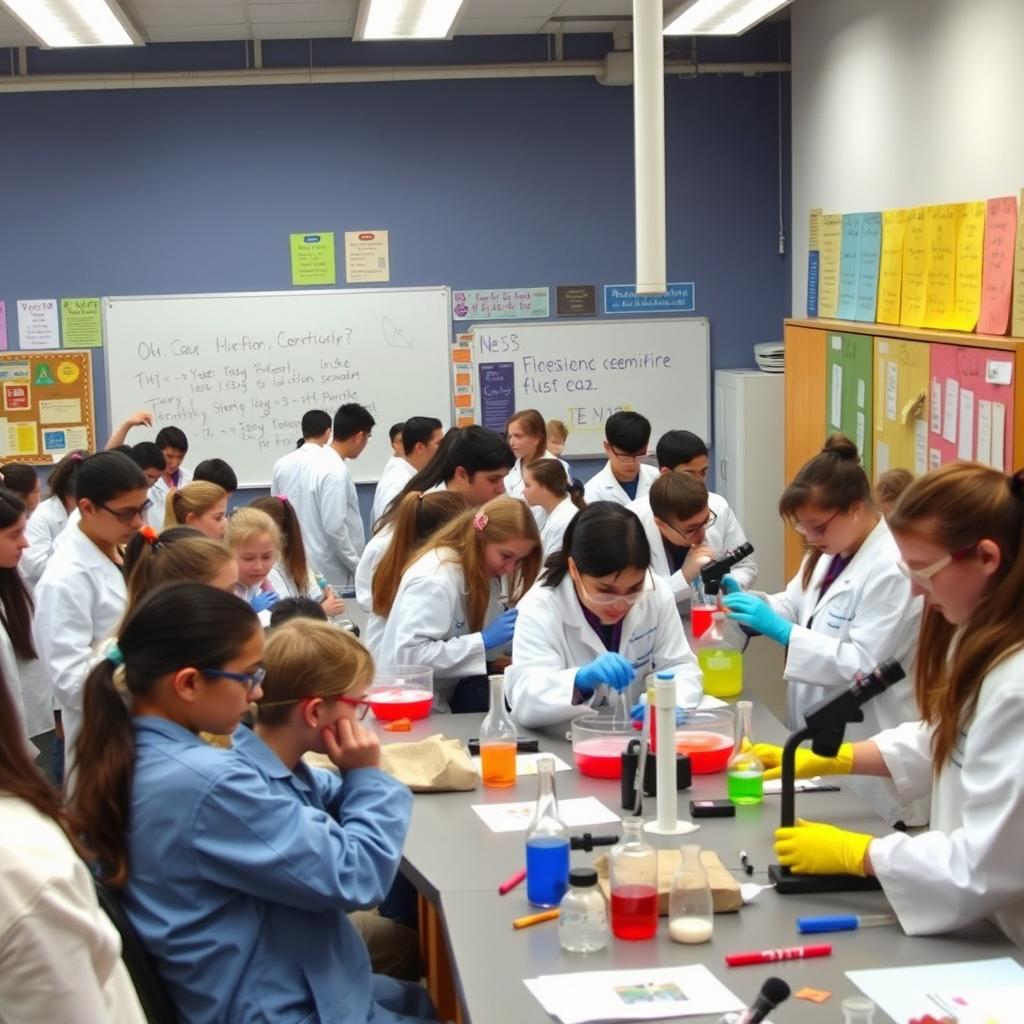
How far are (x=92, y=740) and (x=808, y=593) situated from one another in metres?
2.47

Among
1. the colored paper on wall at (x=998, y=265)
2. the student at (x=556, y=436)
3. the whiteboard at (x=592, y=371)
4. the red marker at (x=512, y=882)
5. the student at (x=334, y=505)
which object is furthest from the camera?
the whiteboard at (x=592, y=371)

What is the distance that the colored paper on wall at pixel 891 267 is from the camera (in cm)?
608

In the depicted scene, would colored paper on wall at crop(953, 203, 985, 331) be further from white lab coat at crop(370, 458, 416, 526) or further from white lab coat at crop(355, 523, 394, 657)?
white lab coat at crop(370, 458, 416, 526)

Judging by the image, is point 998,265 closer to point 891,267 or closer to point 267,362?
point 891,267

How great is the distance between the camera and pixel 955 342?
5094mm

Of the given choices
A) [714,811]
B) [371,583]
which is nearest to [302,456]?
[371,583]

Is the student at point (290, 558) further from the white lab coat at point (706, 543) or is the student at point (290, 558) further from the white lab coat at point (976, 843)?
the white lab coat at point (976, 843)

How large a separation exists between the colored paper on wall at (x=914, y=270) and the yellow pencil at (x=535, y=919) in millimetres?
4098

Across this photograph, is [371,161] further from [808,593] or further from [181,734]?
[181,734]

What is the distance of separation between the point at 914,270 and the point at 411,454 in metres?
2.46

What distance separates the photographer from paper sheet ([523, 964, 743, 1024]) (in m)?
1.92

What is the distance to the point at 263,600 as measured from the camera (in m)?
4.31

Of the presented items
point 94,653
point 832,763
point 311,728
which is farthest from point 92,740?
point 94,653

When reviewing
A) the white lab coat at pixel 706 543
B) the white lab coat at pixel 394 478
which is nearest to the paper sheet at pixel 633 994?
the white lab coat at pixel 706 543
